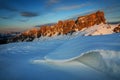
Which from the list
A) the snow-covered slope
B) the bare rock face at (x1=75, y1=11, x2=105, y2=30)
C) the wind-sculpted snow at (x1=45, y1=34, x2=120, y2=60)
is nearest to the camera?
the wind-sculpted snow at (x1=45, y1=34, x2=120, y2=60)

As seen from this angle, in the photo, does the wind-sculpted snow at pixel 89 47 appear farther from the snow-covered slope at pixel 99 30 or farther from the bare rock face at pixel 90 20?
the bare rock face at pixel 90 20

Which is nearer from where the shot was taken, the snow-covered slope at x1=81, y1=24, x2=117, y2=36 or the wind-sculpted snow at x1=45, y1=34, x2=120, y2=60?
the wind-sculpted snow at x1=45, y1=34, x2=120, y2=60

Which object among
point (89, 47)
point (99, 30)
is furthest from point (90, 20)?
point (89, 47)

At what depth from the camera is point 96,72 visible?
7.66 feet

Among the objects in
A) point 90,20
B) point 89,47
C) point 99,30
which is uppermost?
point 90,20

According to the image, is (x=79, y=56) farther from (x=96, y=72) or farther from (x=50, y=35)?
(x=50, y=35)

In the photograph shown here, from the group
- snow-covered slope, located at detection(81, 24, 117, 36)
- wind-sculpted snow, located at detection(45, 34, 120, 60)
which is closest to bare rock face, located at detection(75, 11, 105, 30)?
snow-covered slope, located at detection(81, 24, 117, 36)

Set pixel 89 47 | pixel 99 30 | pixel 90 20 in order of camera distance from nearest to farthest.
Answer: pixel 89 47
pixel 99 30
pixel 90 20

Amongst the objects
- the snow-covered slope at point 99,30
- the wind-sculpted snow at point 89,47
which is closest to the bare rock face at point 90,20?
the snow-covered slope at point 99,30

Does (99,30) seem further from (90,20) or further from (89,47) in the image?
(89,47)

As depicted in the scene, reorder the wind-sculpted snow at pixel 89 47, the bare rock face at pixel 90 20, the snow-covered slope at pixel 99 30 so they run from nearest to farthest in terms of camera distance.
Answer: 1. the wind-sculpted snow at pixel 89 47
2. the snow-covered slope at pixel 99 30
3. the bare rock face at pixel 90 20

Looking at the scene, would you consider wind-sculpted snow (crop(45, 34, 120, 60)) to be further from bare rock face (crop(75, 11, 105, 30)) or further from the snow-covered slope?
bare rock face (crop(75, 11, 105, 30))

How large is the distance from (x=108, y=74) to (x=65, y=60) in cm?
94

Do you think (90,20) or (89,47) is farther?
(90,20)
